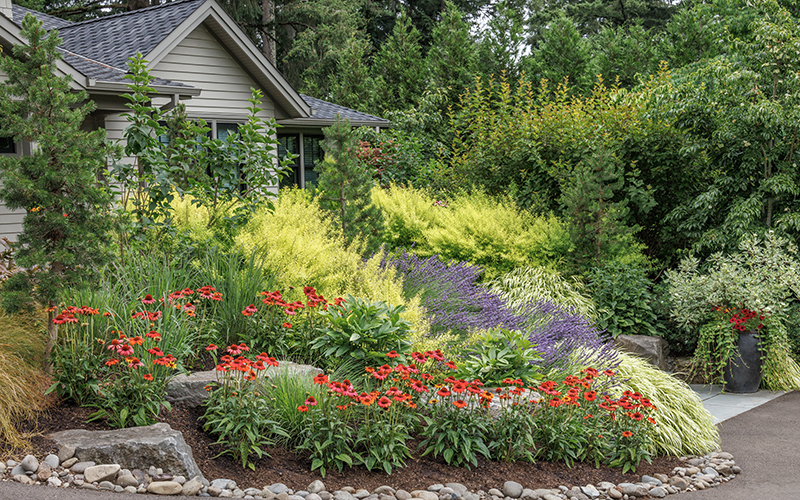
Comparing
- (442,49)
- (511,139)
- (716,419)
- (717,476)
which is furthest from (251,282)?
(442,49)

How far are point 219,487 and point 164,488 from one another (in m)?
0.27

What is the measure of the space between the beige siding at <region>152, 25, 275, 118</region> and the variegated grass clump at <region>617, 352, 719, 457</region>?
29.5 feet

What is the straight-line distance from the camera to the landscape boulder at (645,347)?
6859 mm

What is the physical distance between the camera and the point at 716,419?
568cm

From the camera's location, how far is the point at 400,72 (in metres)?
21.8

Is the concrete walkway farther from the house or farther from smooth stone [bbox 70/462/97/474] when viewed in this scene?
the house

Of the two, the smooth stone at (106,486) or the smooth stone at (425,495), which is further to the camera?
the smooth stone at (425,495)

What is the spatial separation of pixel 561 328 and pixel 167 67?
8.96 m

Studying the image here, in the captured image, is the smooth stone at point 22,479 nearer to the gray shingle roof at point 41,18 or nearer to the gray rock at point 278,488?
the gray rock at point 278,488

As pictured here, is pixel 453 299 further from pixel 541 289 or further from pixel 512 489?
pixel 512 489

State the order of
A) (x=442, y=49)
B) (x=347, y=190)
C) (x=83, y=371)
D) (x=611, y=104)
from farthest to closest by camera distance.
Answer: (x=442, y=49) < (x=611, y=104) < (x=347, y=190) < (x=83, y=371)

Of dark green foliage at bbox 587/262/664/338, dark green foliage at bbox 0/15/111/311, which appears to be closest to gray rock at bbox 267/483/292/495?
dark green foliage at bbox 0/15/111/311

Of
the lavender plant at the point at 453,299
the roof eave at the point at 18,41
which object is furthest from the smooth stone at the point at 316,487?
the roof eave at the point at 18,41

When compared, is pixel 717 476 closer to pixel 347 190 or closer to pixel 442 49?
pixel 347 190
